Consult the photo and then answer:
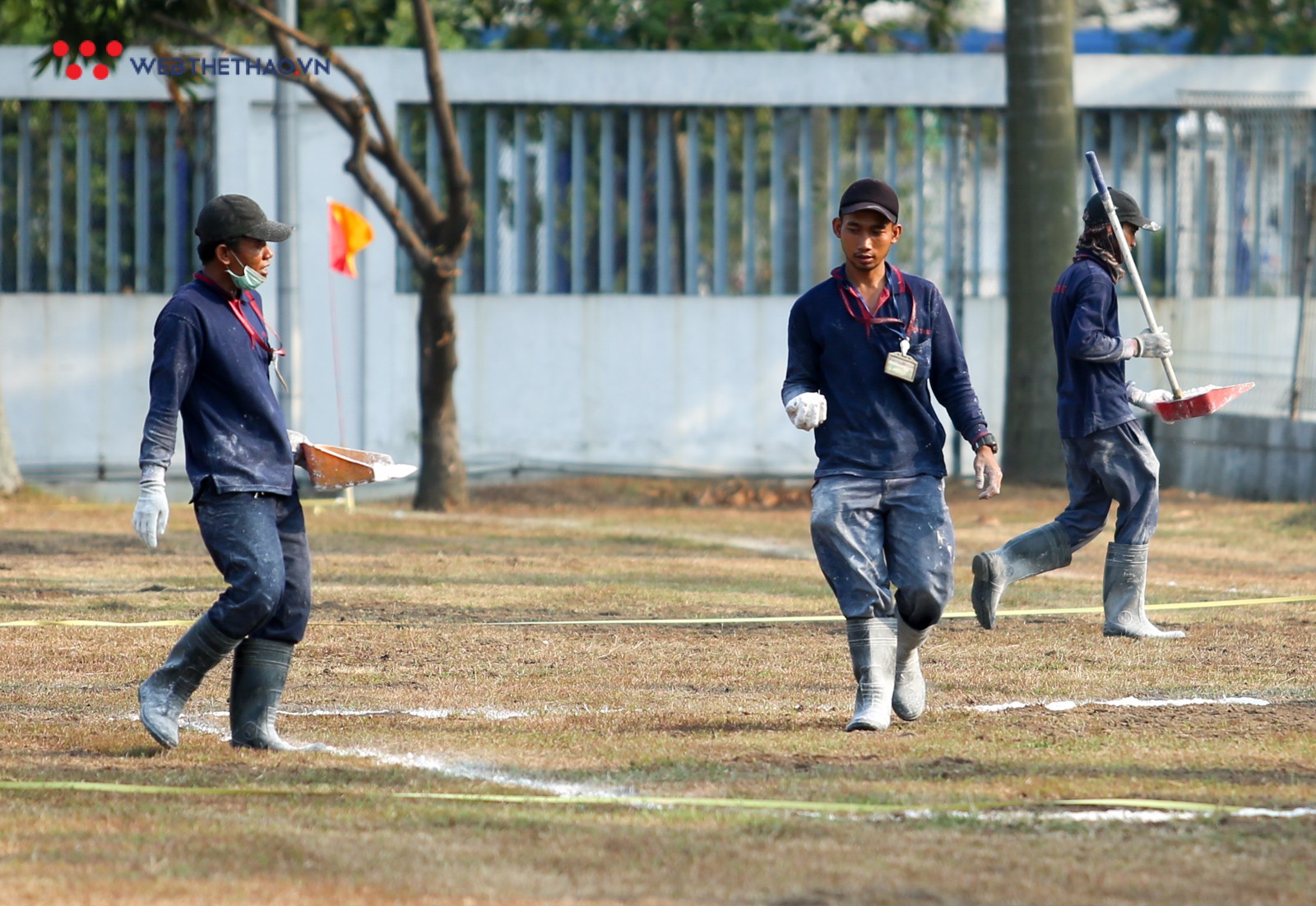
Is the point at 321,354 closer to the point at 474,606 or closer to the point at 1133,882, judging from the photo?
the point at 474,606

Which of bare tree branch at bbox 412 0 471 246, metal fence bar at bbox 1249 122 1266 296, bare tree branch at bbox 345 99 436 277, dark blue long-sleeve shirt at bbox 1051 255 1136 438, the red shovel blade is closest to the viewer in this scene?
dark blue long-sleeve shirt at bbox 1051 255 1136 438

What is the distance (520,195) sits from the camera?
20609 millimetres

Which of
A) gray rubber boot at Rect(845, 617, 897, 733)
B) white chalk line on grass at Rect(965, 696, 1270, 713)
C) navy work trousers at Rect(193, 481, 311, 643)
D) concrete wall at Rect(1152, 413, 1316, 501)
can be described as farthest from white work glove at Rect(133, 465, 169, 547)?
concrete wall at Rect(1152, 413, 1316, 501)

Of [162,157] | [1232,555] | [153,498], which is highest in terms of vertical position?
[162,157]

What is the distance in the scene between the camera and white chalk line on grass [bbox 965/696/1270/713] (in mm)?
7090

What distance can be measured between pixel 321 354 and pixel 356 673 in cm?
1273

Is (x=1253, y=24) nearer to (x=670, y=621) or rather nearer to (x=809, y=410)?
(x=670, y=621)

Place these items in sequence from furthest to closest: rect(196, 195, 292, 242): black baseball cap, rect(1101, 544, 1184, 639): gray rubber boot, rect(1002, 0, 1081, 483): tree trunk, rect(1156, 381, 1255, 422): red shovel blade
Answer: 1. rect(1002, 0, 1081, 483): tree trunk
2. rect(1156, 381, 1255, 422): red shovel blade
3. rect(1101, 544, 1184, 639): gray rubber boot
4. rect(196, 195, 292, 242): black baseball cap

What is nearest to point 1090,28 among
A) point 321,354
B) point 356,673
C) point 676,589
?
point 321,354

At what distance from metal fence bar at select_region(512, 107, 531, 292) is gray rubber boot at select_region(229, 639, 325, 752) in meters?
14.6

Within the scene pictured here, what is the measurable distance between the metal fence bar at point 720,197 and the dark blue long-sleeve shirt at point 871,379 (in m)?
14.0

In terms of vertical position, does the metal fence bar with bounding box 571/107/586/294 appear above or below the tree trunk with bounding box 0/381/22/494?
above

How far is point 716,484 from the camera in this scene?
20.1m

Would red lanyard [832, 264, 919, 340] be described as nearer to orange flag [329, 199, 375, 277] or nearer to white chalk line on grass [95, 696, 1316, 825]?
white chalk line on grass [95, 696, 1316, 825]
